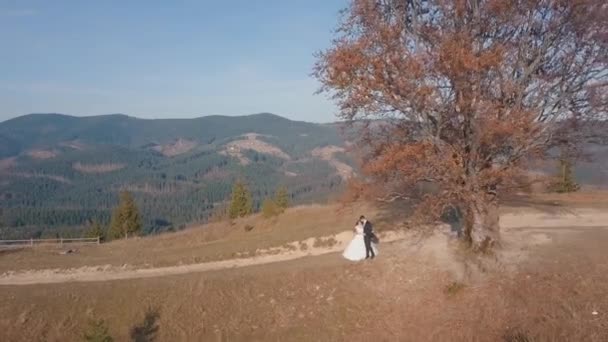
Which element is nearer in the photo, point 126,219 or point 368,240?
point 368,240

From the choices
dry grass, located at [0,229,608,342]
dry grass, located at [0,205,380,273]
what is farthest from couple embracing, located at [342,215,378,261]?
dry grass, located at [0,205,380,273]

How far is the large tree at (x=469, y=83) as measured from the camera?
17828mm

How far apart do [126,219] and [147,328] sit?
53.1 meters

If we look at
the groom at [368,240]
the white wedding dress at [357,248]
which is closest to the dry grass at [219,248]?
the white wedding dress at [357,248]

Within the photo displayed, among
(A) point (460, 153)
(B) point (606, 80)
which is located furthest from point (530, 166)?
(B) point (606, 80)

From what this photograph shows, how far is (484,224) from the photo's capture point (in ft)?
65.7

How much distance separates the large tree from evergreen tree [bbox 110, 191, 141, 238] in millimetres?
55136

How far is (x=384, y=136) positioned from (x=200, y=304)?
8.64 metres

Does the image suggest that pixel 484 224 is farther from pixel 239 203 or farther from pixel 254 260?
pixel 239 203

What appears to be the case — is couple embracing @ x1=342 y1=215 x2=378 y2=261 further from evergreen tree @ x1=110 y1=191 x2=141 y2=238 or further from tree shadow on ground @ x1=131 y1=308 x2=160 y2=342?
evergreen tree @ x1=110 y1=191 x2=141 y2=238

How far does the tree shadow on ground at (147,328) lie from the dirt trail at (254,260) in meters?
4.30

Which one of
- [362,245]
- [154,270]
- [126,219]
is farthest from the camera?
[126,219]

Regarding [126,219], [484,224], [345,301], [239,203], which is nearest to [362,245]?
[345,301]

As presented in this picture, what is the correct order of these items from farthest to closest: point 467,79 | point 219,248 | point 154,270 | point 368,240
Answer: point 219,248 < point 154,270 < point 368,240 < point 467,79
